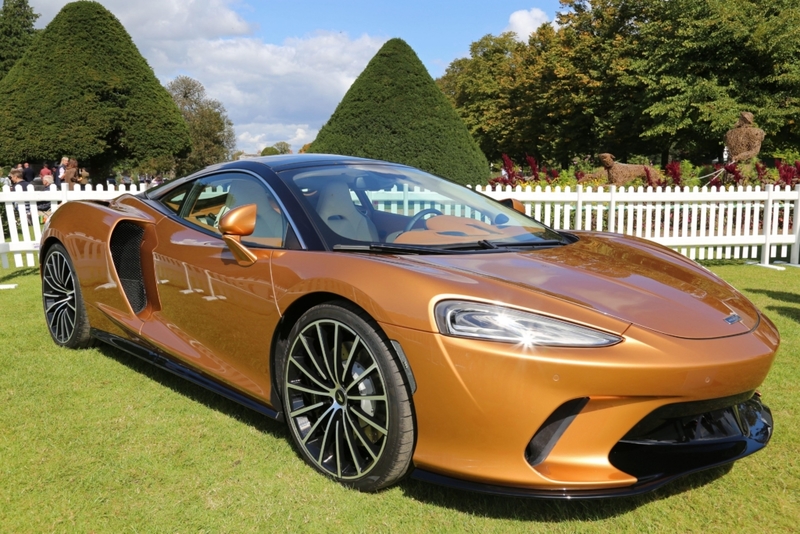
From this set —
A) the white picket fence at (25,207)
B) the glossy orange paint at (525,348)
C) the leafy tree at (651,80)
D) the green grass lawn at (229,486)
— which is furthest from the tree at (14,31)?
the glossy orange paint at (525,348)

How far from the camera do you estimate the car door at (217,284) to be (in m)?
2.80

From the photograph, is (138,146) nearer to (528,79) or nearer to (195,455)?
(195,455)

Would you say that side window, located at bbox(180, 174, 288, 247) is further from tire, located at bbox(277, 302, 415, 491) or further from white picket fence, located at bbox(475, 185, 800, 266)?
white picket fence, located at bbox(475, 185, 800, 266)

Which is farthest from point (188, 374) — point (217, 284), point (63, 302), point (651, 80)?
point (651, 80)

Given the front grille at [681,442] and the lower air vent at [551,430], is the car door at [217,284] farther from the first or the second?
the front grille at [681,442]

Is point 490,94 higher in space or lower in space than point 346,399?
higher

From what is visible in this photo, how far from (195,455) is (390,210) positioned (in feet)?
4.91

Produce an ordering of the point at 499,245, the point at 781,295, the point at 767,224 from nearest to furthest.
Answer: the point at 499,245
the point at 781,295
the point at 767,224

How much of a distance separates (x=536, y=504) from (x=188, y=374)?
1876 millimetres

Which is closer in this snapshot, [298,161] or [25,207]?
[298,161]

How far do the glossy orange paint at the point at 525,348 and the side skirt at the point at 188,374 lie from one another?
0.07m

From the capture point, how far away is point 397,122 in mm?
12055

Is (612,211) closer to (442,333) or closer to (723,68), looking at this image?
(442,333)

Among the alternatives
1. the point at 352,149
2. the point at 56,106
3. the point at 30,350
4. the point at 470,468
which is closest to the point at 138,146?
the point at 56,106
